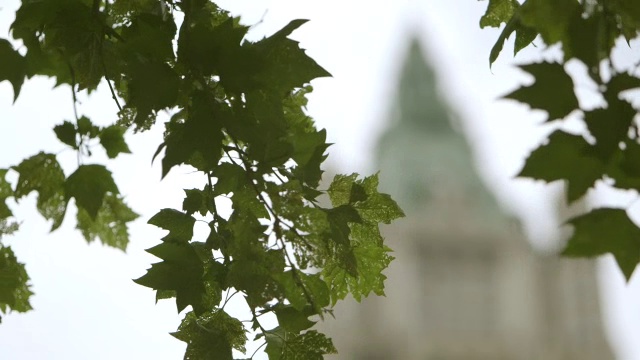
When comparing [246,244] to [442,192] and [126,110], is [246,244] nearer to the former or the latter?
[126,110]

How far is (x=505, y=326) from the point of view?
27281 mm

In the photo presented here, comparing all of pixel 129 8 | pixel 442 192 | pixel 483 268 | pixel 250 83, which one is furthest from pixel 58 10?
pixel 483 268

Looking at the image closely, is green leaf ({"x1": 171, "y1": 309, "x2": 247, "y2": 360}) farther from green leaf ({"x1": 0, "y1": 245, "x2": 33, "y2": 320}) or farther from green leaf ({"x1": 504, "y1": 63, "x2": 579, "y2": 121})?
green leaf ({"x1": 504, "y1": 63, "x2": 579, "y2": 121})

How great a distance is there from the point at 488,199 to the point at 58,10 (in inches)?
1023

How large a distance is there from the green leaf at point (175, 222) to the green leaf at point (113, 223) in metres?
0.32

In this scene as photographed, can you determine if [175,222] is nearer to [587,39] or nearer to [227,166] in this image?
[227,166]

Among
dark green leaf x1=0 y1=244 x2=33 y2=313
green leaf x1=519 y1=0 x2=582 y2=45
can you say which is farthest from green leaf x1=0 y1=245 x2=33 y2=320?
green leaf x1=519 y1=0 x2=582 y2=45

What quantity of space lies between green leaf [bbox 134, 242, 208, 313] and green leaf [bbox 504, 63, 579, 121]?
365 millimetres

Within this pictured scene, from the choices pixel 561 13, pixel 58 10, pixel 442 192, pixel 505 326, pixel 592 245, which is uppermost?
pixel 442 192

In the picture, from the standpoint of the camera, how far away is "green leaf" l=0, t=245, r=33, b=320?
3.84 ft

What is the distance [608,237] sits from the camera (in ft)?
2.46

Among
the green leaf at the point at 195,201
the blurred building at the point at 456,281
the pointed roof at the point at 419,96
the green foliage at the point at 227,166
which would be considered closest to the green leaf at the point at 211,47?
the green foliage at the point at 227,166

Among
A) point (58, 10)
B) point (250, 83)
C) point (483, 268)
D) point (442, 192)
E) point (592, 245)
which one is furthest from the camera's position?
point (483, 268)

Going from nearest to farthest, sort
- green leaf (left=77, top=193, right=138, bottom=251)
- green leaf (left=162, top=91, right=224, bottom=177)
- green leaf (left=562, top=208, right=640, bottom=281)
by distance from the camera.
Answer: green leaf (left=562, top=208, right=640, bottom=281), green leaf (left=162, top=91, right=224, bottom=177), green leaf (left=77, top=193, right=138, bottom=251)
